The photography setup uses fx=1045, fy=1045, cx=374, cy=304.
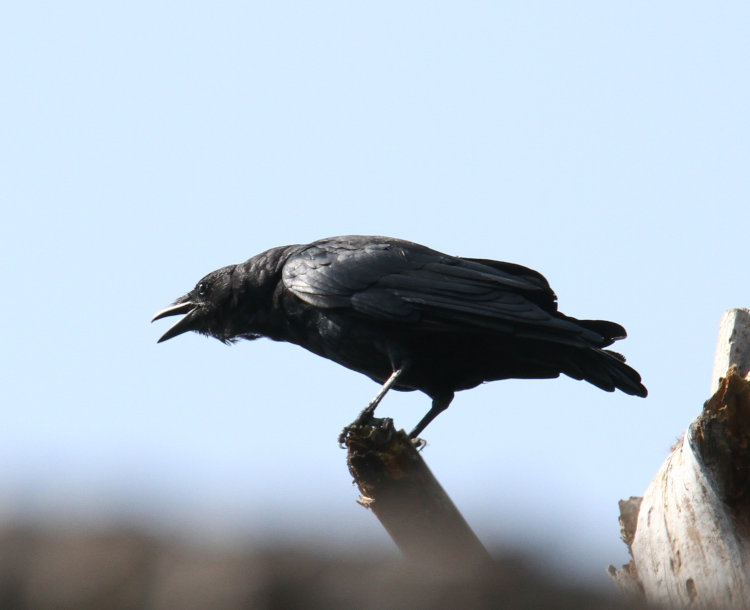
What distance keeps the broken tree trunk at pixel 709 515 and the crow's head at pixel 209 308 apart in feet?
13.7

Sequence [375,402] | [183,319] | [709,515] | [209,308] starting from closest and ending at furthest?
1. [709,515]
2. [375,402]
3. [209,308]
4. [183,319]

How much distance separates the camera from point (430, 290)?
7043mm

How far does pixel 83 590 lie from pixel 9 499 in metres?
0.26

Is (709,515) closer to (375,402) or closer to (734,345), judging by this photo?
(734,345)

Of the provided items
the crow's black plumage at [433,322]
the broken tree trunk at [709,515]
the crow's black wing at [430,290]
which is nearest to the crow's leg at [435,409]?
the crow's black plumage at [433,322]

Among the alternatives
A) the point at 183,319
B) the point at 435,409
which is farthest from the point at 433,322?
the point at 183,319

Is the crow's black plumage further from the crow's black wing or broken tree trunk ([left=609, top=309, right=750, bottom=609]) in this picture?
broken tree trunk ([left=609, top=309, right=750, bottom=609])

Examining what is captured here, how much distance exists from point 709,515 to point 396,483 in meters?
1.54

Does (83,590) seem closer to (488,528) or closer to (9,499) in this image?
(9,499)

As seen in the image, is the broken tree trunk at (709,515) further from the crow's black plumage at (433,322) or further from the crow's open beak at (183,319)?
the crow's open beak at (183,319)

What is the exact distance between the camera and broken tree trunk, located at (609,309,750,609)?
4.77 meters

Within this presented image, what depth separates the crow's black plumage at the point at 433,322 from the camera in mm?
6840

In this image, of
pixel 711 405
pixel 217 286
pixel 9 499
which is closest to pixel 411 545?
pixel 9 499

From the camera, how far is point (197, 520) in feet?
6.77
